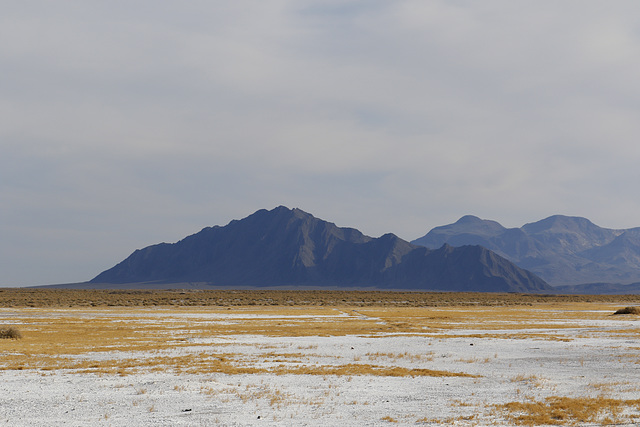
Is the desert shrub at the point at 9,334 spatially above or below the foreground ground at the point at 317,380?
above

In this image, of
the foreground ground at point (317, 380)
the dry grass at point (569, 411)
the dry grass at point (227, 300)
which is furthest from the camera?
the dry grass at point (227, 300)

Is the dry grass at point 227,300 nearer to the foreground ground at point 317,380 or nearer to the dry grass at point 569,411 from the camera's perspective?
the foreground ground at point 317,380

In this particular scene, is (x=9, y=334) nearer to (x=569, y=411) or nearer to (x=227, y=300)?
(x=569, y=411)

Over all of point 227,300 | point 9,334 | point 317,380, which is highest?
point 9,334

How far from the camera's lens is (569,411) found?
1814 centimetres

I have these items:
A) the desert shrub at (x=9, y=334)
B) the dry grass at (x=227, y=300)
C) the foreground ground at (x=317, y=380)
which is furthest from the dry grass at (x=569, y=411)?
the dry grass at (x=227, y=300)

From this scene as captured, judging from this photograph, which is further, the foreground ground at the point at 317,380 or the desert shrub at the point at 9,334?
the desert shrub at the point at 9,334

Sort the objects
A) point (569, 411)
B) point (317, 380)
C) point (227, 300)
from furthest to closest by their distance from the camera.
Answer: point (227, 300) → point (317, 380) → point (569, 411)

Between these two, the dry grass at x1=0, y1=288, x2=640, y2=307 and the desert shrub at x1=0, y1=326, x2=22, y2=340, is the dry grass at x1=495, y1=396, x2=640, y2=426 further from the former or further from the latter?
the dry grass at x1=0, y1=288, x2=640, y2=307

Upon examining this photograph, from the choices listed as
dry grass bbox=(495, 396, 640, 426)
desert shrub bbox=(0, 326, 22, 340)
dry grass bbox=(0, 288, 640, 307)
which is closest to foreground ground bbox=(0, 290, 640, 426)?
dry grass bbox=(495, 396, 640, 426)

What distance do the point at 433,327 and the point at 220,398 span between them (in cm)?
3740

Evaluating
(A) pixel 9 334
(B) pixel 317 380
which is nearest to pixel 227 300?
(A) pixel 9 334

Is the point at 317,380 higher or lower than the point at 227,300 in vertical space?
higher

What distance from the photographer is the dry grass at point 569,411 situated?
1703cm
